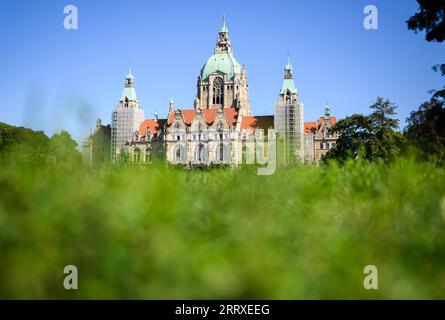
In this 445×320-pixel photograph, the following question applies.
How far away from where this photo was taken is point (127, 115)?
77438 millimetres

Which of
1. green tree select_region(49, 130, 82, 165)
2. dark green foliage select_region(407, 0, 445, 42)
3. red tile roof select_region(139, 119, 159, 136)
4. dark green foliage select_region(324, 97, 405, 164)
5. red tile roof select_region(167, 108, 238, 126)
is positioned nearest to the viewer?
green tree select_region(49, 130, 82, 165)

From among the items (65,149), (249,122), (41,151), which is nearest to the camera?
(65,149)

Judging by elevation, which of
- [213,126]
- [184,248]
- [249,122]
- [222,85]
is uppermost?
[222,85]

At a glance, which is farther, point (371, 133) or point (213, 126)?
point (213, 126)

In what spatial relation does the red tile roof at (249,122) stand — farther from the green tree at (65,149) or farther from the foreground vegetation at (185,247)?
the foreground vegetation at (185,247)

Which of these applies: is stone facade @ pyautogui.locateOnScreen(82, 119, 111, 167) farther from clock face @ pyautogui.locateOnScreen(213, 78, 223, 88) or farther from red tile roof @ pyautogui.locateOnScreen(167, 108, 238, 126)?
clock face @ pyautogui.locateOnScreen(213, 78, 223, 88)

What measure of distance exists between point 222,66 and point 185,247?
3427 inches

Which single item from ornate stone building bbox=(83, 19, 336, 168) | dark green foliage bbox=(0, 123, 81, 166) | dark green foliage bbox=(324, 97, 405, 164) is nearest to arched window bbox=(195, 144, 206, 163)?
ornate stone building bbox=(83, 19, 336, 168)

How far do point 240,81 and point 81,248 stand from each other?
84.0 meters

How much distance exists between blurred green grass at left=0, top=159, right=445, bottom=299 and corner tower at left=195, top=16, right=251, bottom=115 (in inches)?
3093

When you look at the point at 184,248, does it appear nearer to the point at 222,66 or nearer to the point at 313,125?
the point at 313,125

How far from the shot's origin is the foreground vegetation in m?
1.54

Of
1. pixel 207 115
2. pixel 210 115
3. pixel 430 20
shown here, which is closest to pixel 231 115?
pixel 210 115

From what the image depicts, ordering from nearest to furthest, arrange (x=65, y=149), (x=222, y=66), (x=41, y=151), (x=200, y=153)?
(x=65, y=149)
(x=41, y=151)
(x=200, y=153)
(x=222, y=66)
